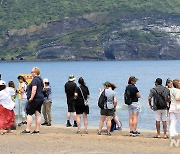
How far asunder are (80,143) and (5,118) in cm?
266

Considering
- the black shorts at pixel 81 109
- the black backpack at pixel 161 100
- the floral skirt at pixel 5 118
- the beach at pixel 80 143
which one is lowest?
the beach at pixel 80 143

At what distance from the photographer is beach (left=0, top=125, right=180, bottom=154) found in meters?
14.7

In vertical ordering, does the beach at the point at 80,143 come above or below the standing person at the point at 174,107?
below

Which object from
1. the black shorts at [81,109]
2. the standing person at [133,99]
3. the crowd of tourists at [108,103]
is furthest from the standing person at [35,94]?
the standing person at [133,99]

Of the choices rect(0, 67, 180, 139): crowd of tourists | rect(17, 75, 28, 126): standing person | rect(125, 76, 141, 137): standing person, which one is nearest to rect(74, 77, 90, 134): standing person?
rect(0, 67, 180, 139): crowd of tourists

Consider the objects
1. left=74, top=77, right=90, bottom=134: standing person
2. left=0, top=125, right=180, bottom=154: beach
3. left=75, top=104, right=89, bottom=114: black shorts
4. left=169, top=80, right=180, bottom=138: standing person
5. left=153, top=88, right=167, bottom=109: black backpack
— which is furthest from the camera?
left=75, top=104, right=89, bottom=114: black shorts

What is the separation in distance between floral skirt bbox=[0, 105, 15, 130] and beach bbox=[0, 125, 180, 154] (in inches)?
10.0

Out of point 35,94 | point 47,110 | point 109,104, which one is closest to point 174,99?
point 109,104

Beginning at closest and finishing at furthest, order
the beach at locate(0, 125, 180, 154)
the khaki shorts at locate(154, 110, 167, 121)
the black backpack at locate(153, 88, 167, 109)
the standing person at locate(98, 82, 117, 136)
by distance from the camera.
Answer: the beach at locate(0, 125, 180, 154) < the black backpack at locate(153, 88, 167, 109) < the khaki shorts at locate(154, 110, 167, 121) < the standing person at locate(98, 82, 117, 136)

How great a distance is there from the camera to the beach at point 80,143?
579 inches

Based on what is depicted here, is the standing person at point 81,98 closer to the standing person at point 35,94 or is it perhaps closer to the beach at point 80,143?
the beach at point 80,143

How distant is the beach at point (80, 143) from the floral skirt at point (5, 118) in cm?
25

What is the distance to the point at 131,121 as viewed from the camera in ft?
57.7

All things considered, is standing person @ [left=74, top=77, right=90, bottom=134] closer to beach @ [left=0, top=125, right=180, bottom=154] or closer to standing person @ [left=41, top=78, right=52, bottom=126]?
beach @ [left=0, top=125, right=180, bottom=154]
